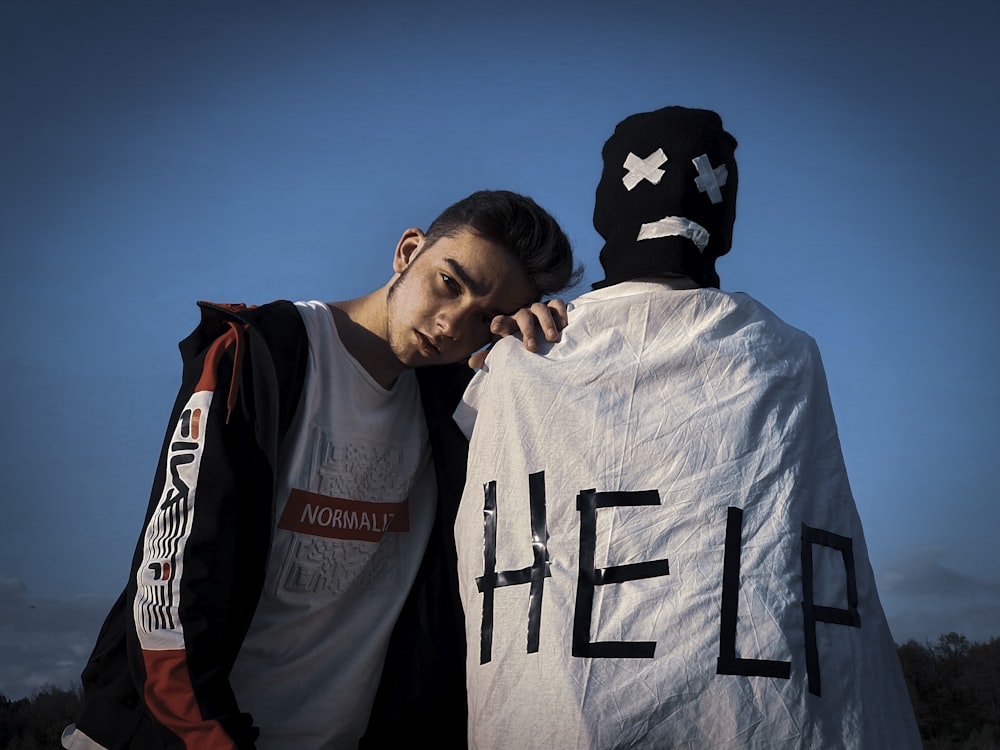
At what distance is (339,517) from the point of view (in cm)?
226

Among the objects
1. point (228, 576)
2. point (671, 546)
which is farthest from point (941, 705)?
point (228, 576)

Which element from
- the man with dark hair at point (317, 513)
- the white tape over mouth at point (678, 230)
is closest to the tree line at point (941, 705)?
the man with dark hair at point (317, 513)

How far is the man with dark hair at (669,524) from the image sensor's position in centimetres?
157

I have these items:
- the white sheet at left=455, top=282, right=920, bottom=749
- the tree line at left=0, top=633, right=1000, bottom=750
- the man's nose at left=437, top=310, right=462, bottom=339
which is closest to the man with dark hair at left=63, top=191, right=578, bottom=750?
the man's nose at left=437, top=310, right=462, bottom=339

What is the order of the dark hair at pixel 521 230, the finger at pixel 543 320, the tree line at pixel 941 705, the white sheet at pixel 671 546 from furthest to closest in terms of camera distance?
the tree line at pixel 941 705, the dark hair at pixel 521 230, the finger at pixel 543 320, the white sheet at pixel 671 546

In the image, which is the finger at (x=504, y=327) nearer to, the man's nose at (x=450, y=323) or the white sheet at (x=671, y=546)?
the white sheet at (x=671, y=546)

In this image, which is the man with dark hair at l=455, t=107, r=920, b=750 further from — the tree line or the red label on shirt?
the tree line

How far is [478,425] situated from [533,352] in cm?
19

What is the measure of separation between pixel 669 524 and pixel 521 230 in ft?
3.14

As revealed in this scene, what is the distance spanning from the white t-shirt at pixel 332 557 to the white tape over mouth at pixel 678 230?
80 centimetres

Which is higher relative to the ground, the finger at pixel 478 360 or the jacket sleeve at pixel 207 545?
the finger at pixel 478 360

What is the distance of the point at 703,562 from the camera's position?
1634 mm

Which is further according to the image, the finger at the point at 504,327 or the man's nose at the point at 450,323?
the man's nose at the point at 450,323

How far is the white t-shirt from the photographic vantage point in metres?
2.20
